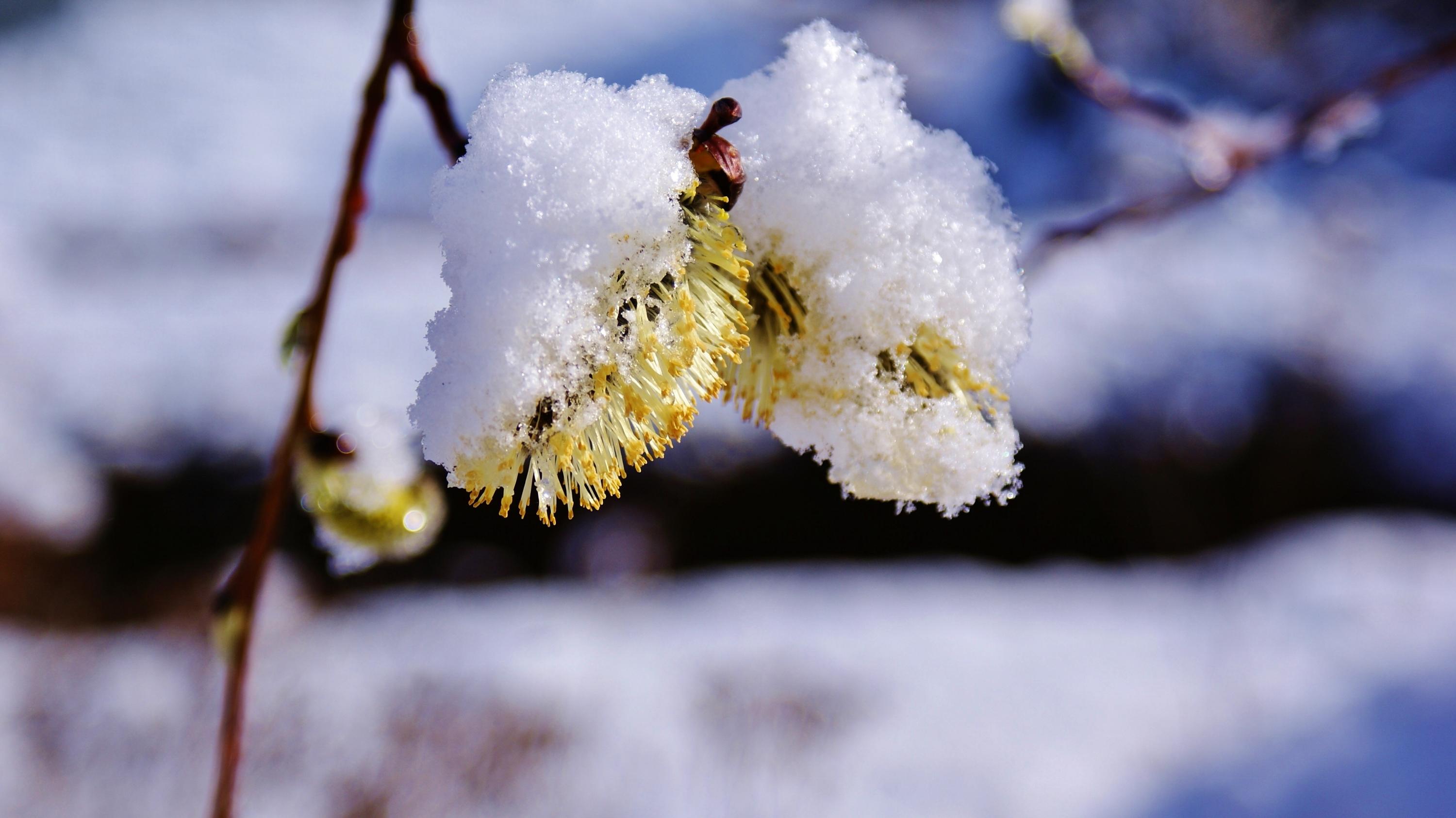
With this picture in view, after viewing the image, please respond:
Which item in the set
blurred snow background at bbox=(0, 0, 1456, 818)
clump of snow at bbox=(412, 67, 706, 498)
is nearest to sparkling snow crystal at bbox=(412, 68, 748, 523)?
clump of snow at bbox=(412, 67, 706, 498)

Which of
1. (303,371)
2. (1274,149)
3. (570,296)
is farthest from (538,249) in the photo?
(1274,149)

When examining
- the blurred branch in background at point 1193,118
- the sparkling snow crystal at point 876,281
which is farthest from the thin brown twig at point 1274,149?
the sparkling snow crystal at point 876,281

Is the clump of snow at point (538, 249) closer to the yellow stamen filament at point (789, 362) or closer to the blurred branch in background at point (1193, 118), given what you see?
the yellow stamen filament at point (789, 362)

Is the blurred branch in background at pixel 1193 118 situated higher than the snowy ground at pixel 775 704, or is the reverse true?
the blurred branch in background at pixel 1193 118

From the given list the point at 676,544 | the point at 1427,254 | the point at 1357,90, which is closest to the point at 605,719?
the point at 676,544

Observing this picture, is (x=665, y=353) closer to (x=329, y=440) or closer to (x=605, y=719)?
(x=329, y=440)

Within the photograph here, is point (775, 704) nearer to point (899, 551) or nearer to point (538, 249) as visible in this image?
point (899, 551)
